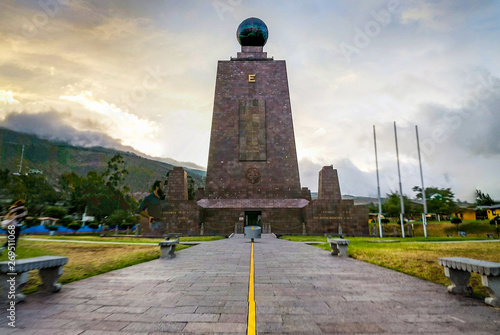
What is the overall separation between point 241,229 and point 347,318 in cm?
2544

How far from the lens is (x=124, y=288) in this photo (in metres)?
5.68

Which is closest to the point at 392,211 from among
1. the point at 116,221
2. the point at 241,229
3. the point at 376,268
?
the point at 241,229

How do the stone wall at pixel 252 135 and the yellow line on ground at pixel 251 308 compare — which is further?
the stone wall at pixel 252 135

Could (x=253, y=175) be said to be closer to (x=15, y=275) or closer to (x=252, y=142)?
(x=252, y=142)

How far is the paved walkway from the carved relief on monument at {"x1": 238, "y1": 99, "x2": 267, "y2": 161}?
27786 millimetres

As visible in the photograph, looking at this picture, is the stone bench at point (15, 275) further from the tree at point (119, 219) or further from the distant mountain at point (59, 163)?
the distant mountain at point (59, 163)

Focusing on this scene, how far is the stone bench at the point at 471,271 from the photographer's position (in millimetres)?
4211

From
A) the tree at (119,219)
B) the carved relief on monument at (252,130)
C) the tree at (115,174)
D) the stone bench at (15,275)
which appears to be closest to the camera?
the stone bench at (15,275)

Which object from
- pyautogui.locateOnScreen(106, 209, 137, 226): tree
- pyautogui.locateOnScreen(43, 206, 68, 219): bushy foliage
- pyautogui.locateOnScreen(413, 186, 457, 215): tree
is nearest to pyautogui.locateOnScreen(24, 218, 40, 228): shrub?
pyautogui.locateOnScreen(43, 206, 68, 219): bushy foliage

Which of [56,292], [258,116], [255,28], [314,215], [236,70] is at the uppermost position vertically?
[255,28]

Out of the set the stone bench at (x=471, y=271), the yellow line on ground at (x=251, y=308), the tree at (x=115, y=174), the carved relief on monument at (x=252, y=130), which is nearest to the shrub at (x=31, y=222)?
the tree at (x=115, y=174)

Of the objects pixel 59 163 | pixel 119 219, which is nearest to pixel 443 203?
pixel 119 219

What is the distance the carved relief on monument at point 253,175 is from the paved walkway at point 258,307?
86.9ft

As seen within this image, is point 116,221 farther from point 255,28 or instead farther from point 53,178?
point 53,178
